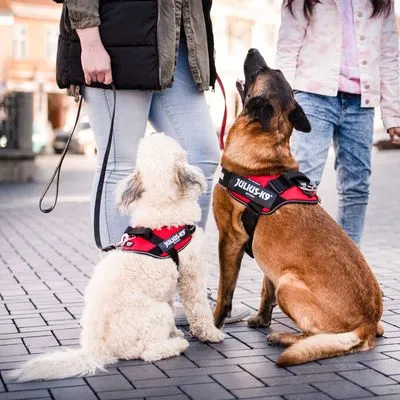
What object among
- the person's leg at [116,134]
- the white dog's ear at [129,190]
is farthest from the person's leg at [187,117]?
the white dog's ear at [129,190]

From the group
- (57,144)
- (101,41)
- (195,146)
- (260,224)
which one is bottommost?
(57,144)

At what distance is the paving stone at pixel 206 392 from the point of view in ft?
11.6

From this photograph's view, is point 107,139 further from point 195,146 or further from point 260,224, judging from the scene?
point 260,224

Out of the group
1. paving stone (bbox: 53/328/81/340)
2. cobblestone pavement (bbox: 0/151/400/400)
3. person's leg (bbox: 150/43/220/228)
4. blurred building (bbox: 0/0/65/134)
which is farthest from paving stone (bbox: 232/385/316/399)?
blurred building (bbox: 0/0/65/134)

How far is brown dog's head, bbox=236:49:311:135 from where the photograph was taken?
463cm

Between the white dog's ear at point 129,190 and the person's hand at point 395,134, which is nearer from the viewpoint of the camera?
the white dog's ear at point 129,190

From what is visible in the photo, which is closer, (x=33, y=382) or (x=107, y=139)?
(x=33, y=382)

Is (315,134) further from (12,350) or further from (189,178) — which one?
(12,350)

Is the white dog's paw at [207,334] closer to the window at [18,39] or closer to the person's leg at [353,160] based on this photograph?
the person's leg at [353,160]

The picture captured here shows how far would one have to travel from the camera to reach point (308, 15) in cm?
535

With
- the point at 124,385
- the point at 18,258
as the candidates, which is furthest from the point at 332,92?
the point at 18,258

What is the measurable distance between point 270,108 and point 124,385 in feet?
5.66

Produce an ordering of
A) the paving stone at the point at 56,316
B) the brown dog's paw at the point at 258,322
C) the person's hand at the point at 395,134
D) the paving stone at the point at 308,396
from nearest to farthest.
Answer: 1. the paving stone at the point at 308,396
2. the brown dog's paw at the point at 258,322
3. the paving stone at the point at 56,316
4. the person's hand at the point at 395,134

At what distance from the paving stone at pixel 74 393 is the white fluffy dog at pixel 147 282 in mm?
154
